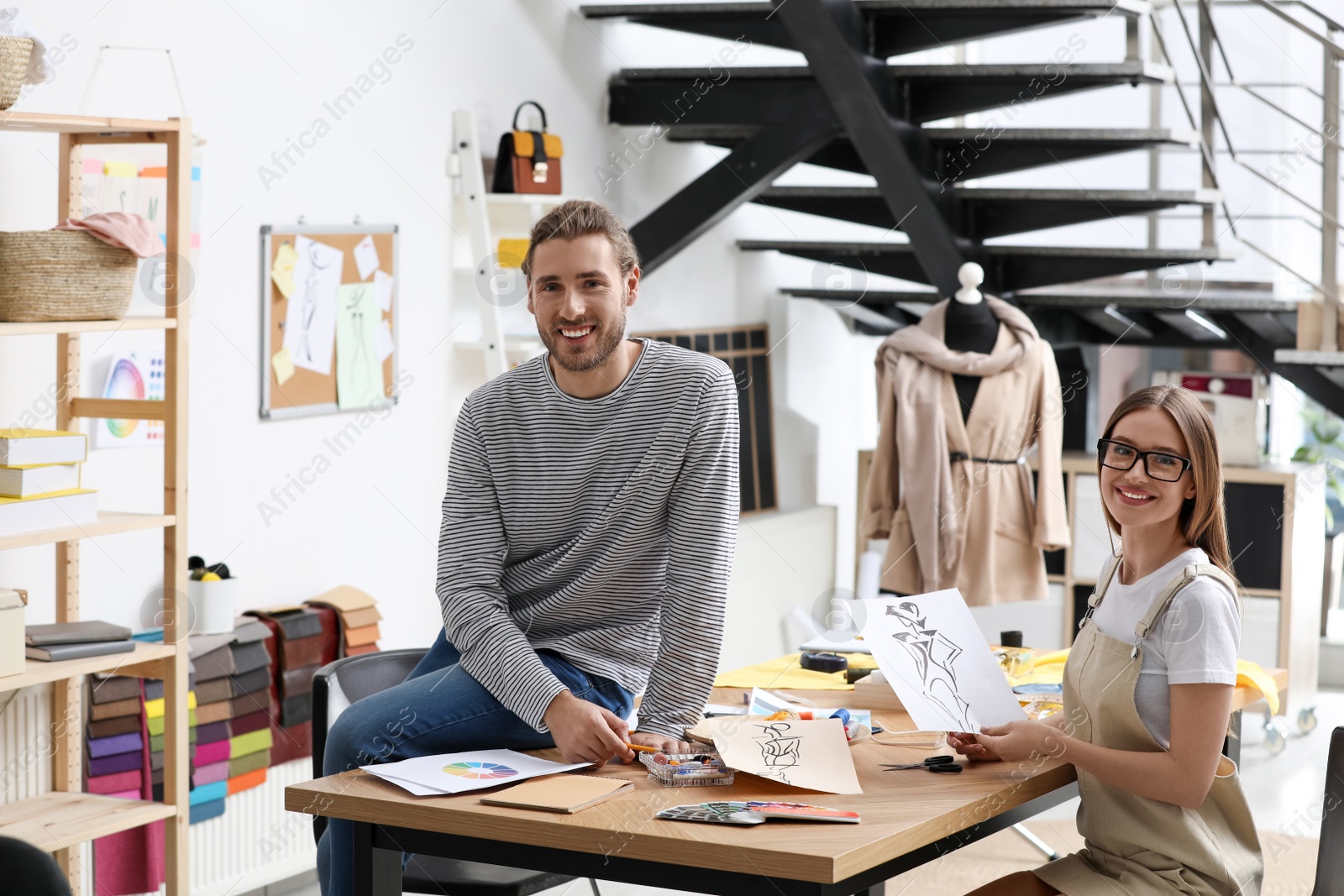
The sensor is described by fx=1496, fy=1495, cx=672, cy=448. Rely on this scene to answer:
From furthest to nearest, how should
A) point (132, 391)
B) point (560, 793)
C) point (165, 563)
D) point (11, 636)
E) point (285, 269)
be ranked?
point (285, 269) → point (132, 391) → point (165, 563) → point (11, 636) → point (560, 793)

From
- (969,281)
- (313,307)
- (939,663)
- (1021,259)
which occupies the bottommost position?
(939,663)

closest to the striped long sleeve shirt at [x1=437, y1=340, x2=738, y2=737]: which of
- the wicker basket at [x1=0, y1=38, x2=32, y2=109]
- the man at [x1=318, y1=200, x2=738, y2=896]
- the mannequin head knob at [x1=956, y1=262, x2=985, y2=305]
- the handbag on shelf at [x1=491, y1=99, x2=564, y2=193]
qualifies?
the man at [x1=318, y1=200, x2=738, y2=896]

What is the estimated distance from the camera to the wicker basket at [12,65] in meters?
2.51

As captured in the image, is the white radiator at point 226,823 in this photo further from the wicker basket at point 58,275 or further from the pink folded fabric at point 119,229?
the pink folded fabric at point 119,229

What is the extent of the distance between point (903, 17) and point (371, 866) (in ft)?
9.73

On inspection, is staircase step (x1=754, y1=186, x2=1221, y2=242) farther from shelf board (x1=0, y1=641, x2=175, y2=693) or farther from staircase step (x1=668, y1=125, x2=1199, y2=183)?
shelf board (x1=0, y1=641, x2=175, y2=693)

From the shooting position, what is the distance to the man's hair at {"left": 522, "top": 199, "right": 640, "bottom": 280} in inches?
82.4

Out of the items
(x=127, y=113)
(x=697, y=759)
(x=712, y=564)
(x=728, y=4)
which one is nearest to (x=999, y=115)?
(x=728, y=4)

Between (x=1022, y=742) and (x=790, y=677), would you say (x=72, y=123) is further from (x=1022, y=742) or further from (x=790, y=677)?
(x=1022, y=742)

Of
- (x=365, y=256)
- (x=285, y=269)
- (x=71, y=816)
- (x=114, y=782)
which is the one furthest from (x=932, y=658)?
(x=365, y=256)

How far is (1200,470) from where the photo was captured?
6.10 ft

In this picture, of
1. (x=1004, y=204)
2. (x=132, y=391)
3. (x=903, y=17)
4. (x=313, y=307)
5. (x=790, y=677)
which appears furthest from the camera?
(x=1004, y=204)

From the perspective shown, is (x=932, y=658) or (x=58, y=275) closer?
(x=932, y=658)

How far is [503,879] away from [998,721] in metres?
0.76
